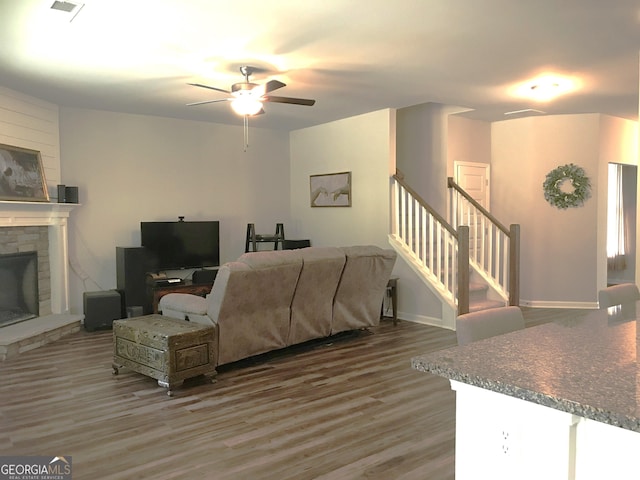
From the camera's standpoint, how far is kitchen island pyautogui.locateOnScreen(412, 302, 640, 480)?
47.1 inches

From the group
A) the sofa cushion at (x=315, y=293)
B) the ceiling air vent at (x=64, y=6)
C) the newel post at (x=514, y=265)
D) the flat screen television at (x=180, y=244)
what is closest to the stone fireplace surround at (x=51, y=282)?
the flat screen television at (x=180, y=244)

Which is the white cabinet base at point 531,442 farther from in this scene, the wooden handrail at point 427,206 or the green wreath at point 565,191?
the green wreath at point 565,191

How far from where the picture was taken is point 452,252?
20.3 feet

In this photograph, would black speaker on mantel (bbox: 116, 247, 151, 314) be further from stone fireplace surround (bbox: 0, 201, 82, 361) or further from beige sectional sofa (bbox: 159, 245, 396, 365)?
beige sectional sofa (bbox: 159, 245, 396, 365)

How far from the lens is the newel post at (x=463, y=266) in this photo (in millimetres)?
5816

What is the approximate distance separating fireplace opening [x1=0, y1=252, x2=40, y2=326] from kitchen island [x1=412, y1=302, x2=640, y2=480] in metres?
5.59

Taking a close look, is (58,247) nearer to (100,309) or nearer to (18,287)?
(18,287)

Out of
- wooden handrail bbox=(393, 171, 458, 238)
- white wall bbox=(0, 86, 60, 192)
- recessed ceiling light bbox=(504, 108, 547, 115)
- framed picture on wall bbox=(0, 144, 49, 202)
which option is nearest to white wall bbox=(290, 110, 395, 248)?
wooden handrail bbox=(393, 171, 458, 238)

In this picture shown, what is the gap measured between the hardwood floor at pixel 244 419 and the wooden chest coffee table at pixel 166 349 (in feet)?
0.43

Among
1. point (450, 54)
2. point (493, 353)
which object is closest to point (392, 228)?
point (450, 54)

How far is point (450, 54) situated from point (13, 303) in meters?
5.26

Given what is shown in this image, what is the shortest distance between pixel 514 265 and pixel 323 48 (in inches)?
148

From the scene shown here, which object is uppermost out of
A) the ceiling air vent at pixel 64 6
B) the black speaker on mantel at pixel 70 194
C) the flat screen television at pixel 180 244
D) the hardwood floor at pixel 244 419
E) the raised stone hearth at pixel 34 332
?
the ceiling air vent at pixel 64 6

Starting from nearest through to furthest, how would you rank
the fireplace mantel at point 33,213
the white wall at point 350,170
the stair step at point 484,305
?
the fireplace mantel at point 33,213 < the stair step at point 484,305 < the white wall at point 350,170
